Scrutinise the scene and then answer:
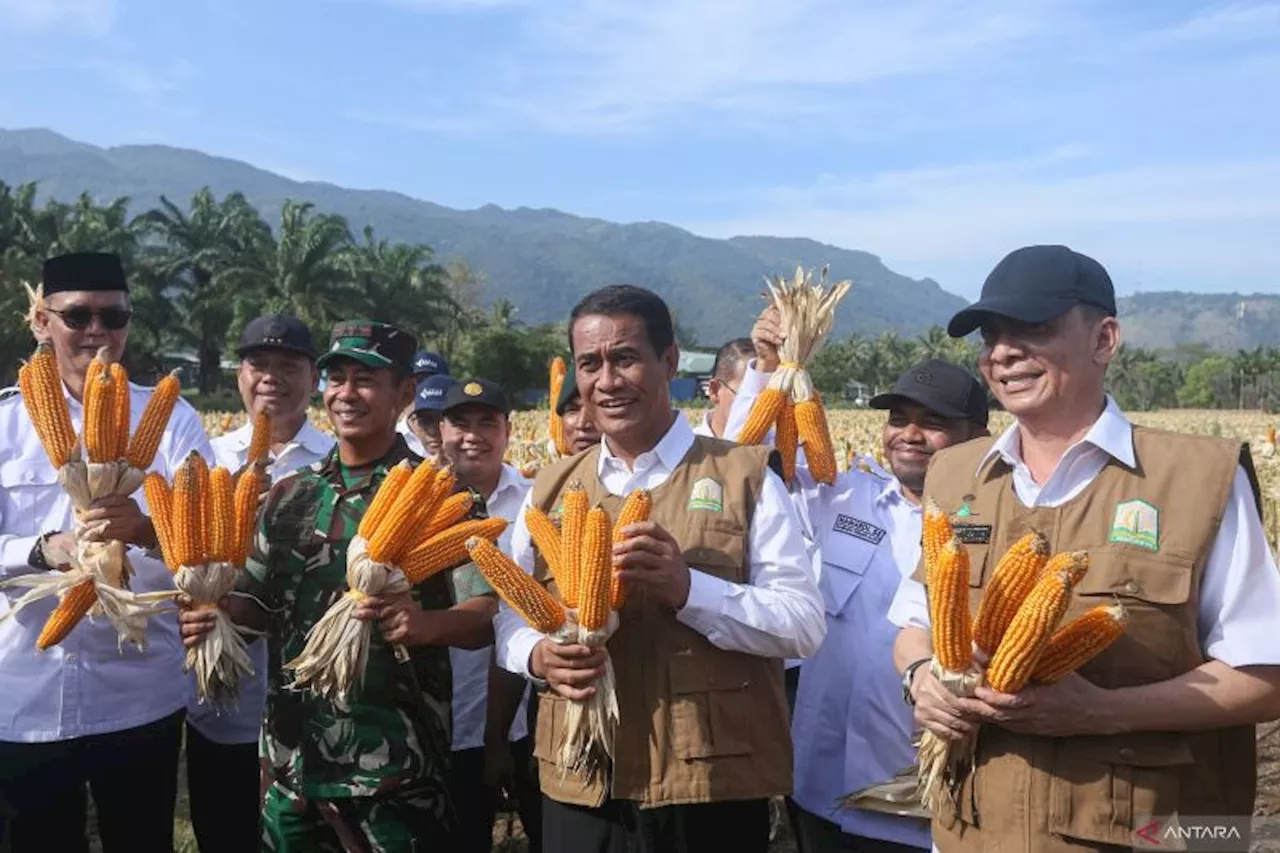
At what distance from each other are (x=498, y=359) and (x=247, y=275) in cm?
1589

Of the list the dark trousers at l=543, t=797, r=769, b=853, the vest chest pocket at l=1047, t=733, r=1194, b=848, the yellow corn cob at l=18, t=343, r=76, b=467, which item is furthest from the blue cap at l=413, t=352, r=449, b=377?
the vest chest pocket at l=1047, t=733, r=1194, b=848

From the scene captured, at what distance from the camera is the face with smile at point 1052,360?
7.87 ft

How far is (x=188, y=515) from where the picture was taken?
2883 mm

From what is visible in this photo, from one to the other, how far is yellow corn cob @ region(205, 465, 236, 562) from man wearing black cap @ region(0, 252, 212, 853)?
0.85 m

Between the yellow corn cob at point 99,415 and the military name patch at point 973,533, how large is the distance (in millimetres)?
2618

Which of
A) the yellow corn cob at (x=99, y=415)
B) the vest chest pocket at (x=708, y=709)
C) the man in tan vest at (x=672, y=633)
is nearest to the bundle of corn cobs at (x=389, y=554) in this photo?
the man in tan vest at (x=672, y=633)

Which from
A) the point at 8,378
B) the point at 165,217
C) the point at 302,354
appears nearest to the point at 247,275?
the point at 165,217

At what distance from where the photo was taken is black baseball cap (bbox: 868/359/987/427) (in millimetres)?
3701

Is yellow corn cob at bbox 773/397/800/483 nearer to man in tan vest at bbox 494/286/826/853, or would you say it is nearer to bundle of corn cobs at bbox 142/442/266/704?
man in tan vest at bbox 494/286/826/853

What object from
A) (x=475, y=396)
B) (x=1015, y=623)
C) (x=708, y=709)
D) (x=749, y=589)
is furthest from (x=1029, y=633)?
(x=475, y=396)

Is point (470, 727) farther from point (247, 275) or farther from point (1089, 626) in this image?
point (247, 275)

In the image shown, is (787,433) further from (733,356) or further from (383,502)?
(383,502)

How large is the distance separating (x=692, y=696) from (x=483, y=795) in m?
1.69

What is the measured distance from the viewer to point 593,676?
2.58 metres
